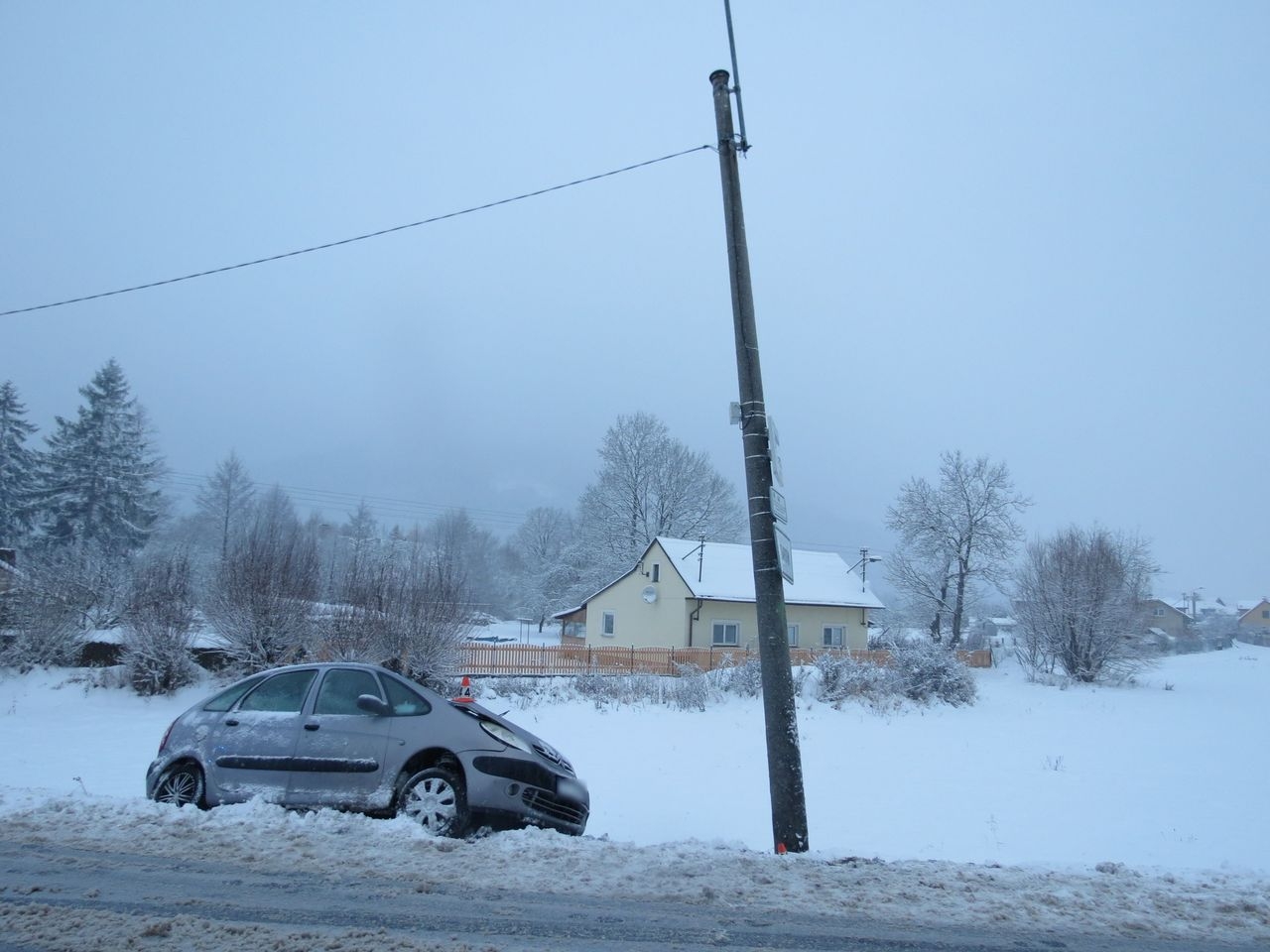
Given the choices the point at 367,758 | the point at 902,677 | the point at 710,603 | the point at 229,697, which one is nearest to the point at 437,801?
the point at 367,758

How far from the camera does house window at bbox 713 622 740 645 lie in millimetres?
36281

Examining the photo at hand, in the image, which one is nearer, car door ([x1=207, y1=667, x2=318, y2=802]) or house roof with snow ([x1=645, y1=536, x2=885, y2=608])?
car door ([x1=207, y1=667, x2=318, y2=802])

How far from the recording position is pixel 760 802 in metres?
10.6

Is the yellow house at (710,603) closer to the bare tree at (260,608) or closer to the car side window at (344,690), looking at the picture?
the bare tree at (260,608)

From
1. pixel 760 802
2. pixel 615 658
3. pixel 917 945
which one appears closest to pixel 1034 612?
pixel 615 658

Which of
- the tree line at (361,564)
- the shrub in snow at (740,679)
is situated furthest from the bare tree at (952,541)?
the shrub in snow at (740,679)

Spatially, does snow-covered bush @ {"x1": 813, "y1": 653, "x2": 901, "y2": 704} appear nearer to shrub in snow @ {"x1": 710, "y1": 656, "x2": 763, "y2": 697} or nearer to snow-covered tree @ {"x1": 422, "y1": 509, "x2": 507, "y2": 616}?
shrub in snow @ {"x1": 710, "y1": 656, "x2": 763, "y2": 697}

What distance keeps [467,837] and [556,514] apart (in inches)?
2695

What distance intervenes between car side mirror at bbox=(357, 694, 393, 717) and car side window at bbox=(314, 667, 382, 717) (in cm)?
15

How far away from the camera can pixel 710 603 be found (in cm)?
3591

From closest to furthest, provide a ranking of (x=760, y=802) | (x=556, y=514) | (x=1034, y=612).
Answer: (x=760, y=802)
(x=1034, y=612)
(x=556, y=514)

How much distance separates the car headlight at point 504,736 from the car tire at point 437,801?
43 cm

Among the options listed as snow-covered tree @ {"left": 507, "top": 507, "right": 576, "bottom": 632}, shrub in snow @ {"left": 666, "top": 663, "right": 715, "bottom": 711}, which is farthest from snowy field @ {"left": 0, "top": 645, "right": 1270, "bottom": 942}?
snow-covered tree @ {"left": 507, "top": 507, "right": 576, "bottom": 632}

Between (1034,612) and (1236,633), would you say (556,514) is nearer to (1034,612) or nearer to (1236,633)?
(1034,612)
